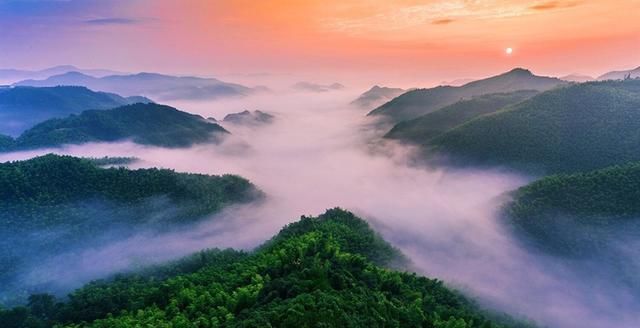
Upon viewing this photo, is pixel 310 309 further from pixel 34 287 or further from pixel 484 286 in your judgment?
pixel 34 287

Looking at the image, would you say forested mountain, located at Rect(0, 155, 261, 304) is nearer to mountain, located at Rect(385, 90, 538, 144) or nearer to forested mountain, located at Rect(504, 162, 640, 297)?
forested mountain, located at Rect(504, 162, 640, 297)

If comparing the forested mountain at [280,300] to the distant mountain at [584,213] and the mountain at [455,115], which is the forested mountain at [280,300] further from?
the mountain at [455,115]

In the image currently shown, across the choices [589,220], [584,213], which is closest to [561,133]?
[584,213]

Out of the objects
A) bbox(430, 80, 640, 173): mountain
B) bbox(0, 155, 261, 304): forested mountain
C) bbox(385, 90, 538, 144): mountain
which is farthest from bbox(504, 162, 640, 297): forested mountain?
bbox(385, 90, 538, 144): mountain

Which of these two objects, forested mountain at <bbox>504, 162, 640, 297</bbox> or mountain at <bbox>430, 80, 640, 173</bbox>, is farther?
mountain at <bbox>430, 80, 640, 173</bbox>

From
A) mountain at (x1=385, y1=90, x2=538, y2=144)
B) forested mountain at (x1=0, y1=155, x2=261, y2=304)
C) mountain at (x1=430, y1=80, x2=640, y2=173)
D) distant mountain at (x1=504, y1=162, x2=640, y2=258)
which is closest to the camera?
distant mountain at (x1=504, y1=162, x2=640, y2=258)

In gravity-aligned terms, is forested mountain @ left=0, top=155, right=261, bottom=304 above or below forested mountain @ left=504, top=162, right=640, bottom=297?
above

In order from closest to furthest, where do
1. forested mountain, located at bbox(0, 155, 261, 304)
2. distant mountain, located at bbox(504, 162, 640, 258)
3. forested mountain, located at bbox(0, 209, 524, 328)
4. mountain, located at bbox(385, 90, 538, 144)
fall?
1. forested mountain, located at bbox(0, 209, 524, 328)
2. distant mountain, located at bbox(504, 162, 640, 258)
3. forested mountain, located at bbox(0, 155, 261, 304)
4. mountain, located at bbox(385, 90, 538, 144)
